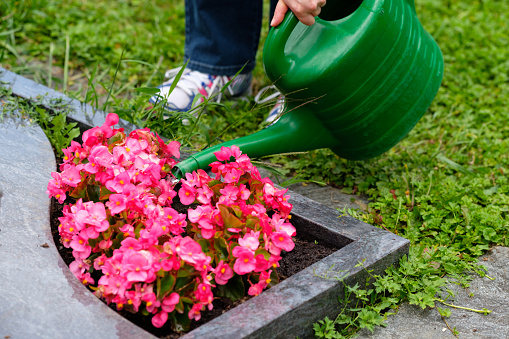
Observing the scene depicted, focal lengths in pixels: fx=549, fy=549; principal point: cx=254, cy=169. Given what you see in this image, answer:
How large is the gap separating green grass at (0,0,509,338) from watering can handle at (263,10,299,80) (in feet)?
1.06

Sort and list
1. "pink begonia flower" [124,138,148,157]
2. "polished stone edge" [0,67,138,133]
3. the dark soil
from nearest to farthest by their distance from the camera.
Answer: the dark soil < "pink begonia flower" [124,138,148,157] < "polished stone edge" [0,67,138,133]

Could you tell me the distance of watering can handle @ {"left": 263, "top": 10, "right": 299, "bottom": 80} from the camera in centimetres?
148

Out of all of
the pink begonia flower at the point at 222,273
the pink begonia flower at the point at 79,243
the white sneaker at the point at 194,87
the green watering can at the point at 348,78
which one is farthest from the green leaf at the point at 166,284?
the white sneaker at the point at 194,87

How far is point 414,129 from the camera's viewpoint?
2385 millimetres

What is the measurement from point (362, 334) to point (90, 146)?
0.84 metres

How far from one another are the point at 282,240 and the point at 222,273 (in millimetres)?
156

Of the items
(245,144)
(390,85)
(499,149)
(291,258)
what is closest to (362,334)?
(291,258)

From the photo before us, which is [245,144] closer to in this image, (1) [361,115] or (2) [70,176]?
(1) [361,115]

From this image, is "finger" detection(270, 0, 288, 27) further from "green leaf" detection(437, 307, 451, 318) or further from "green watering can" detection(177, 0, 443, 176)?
"green leaf" detection(437, 307, 451, 318)

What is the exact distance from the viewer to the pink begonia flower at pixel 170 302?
1.09m

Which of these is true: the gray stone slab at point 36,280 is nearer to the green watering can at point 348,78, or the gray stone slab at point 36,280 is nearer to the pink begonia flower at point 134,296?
the pink begonia flower at point 134,296

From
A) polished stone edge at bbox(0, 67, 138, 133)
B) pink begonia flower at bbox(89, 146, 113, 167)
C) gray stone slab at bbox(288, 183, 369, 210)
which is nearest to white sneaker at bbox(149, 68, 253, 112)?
polished stone edge at bbox(0, 67, 138, 133)

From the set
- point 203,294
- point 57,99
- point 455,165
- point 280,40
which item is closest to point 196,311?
point 203,294

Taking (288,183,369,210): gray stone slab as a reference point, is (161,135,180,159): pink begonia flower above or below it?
above
